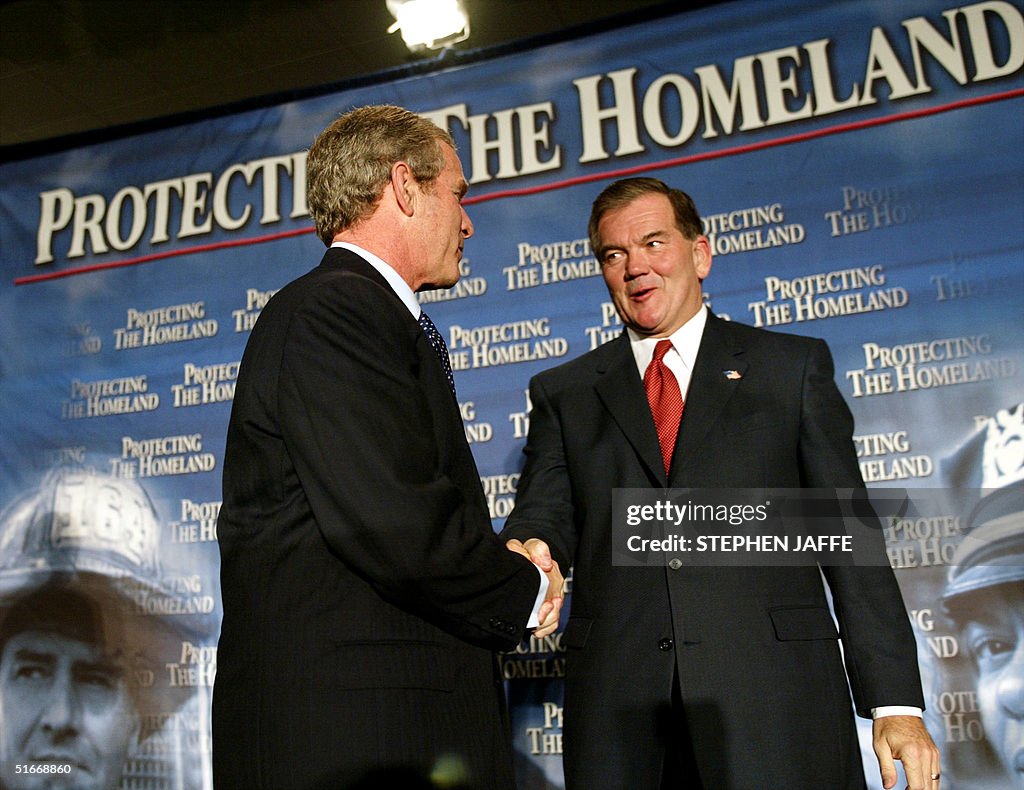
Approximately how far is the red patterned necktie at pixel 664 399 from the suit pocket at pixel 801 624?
0.39 metres

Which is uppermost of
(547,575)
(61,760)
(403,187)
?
(403,187)

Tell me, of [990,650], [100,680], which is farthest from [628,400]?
[100,680]

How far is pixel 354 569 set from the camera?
1.38m

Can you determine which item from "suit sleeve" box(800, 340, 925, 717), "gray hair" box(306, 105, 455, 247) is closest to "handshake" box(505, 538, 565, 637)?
"suit sleeve" box(800, 340, 925, 717)

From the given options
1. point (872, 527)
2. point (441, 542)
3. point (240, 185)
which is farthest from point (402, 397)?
point (240, 185)

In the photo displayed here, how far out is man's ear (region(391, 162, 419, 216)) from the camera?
1730 mm

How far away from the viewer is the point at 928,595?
2.57m

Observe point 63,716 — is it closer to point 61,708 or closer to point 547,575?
point 61,708

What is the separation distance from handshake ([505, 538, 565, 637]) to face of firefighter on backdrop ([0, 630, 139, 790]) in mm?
1845

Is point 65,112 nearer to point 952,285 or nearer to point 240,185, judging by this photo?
point 240,185

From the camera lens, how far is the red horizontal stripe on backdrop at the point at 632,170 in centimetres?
291

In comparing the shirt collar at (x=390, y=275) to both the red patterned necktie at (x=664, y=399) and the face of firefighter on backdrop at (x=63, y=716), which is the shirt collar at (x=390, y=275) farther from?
the face of firefighter on backdrop at (x=63, y=716)

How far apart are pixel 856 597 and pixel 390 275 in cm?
115

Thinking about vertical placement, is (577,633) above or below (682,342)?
below
